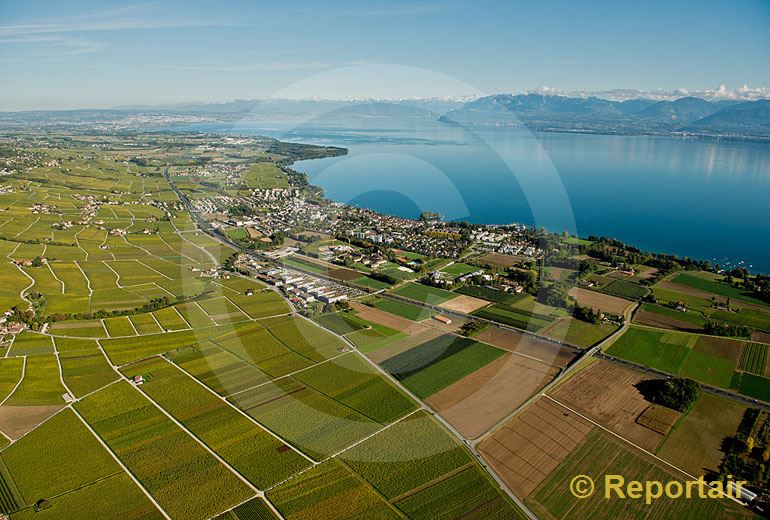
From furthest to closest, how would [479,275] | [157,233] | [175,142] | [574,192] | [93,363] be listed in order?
1. [175,142]
2. [574,192]
3. [157,233]
4. [479,275]
5. [93,363]

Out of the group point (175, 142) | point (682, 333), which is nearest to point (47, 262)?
point (682, 333)

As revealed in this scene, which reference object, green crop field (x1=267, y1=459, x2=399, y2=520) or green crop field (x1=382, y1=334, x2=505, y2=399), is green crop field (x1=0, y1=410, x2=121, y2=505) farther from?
green crop field (x1=382, y1=334, x2=505, y2=399)

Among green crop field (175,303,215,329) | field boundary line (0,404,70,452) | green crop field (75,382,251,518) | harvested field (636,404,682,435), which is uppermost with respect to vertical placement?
green crop field (175,303,215,329)

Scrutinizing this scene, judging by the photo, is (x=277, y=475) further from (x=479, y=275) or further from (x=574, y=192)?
(x=574, y=192)

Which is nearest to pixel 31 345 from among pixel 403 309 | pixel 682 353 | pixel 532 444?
pixel 403 309

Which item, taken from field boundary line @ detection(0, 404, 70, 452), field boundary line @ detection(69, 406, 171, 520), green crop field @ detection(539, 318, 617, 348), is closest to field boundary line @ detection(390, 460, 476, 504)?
field boundary line @ detection(69, 406, 171, 520)

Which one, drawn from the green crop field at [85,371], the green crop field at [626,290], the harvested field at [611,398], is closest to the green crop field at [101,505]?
the green crop field at [85,371]
